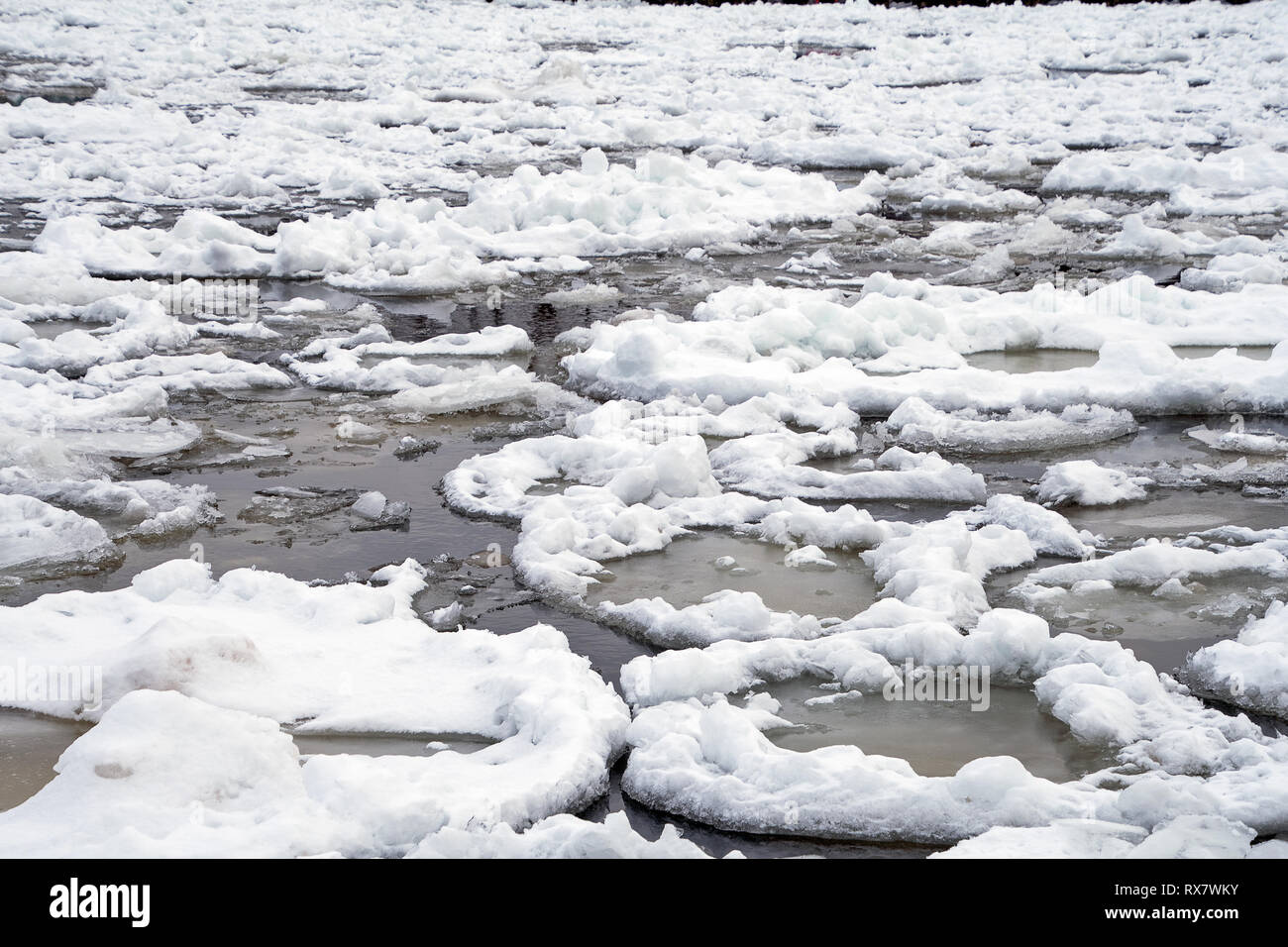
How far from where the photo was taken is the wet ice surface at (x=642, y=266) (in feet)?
15.4

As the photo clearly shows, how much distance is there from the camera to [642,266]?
1002 centimetres

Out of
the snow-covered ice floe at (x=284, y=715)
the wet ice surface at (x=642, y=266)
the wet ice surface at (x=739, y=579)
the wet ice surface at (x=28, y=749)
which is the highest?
the wet ice surface at (x=642, y=266)

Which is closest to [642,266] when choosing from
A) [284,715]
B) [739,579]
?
[739,579]

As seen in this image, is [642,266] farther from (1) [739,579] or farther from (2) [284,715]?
(2) [284,715]

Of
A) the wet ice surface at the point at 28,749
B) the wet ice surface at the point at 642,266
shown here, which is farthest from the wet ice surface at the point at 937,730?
the wet ice surface at the point at 28,749

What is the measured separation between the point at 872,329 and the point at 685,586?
3400 millimetres

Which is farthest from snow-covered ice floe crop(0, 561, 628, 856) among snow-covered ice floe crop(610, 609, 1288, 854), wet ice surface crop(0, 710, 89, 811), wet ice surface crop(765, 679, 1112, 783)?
wet ice surface crop(765, 679, 1112, 783)

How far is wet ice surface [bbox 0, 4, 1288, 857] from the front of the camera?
4699 mm

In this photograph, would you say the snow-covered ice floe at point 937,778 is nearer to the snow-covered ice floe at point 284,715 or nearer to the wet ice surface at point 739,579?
the snow-covered ice floe at point 284,715

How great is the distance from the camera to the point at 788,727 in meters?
3.87

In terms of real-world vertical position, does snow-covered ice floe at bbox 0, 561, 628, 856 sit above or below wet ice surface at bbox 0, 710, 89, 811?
above

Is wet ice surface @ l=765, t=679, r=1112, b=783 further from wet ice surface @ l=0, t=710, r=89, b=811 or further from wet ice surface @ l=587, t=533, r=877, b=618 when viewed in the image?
wet ice surface @ l=0, t=710, r=89, b=811
